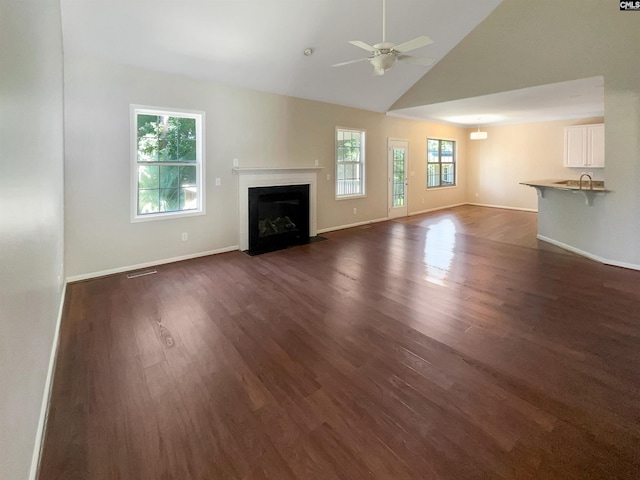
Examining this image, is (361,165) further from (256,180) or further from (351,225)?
(256,180)

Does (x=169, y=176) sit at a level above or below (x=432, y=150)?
below

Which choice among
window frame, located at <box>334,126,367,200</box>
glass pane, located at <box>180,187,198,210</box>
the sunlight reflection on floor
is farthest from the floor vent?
window frame, located at <box>334,126,367,200</box>

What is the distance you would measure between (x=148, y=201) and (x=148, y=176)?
0.37 meters

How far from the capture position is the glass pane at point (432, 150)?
9380mm

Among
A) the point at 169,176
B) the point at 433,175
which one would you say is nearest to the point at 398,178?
the point at 433,175

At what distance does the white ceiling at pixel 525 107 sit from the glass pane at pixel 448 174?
132cm

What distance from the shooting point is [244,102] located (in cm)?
536

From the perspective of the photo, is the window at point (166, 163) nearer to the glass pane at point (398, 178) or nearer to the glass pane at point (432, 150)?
the glass pane at point (398, 178)

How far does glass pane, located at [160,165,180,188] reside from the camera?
4.73 metres

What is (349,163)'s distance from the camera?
7.29 m

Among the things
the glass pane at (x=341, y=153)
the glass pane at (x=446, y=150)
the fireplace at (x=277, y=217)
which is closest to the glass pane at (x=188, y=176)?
the fireplace at (x=277, y=217)

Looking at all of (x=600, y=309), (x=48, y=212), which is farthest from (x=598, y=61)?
(x=48, y=212)

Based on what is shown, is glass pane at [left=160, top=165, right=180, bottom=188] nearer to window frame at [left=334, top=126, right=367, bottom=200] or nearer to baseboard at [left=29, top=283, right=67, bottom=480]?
baseboard at [left=29, top=283, right=67, bottom=480]

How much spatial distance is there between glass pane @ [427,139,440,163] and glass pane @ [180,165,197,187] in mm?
7057
